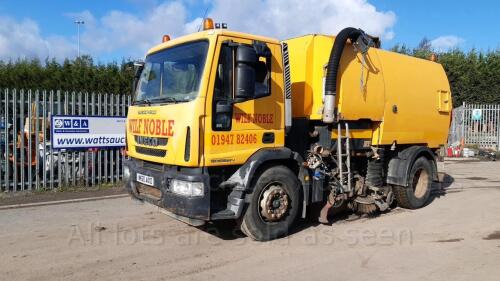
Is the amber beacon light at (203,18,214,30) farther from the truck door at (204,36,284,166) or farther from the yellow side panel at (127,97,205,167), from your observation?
the yellow side panel at (127,97,205,167)

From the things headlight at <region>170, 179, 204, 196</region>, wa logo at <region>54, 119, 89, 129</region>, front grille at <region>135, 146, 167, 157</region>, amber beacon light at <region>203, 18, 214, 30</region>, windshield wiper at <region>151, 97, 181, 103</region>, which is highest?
amber beacon light at <region>203, 18, 214, 30</region>

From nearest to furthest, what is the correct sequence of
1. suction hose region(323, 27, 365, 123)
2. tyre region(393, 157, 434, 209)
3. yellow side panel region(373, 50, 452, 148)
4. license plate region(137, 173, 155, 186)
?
1. license plate region(137, 173, 155, 186)
2. suction hose region(323, 27, 365, 123)
3. yellow side panel region(373, 50, 452, 148)
4. tyre region(393, 157, 434, 209)

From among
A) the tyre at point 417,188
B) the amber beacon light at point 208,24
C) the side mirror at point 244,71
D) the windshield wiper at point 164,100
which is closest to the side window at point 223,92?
the side mirror at point 244,71

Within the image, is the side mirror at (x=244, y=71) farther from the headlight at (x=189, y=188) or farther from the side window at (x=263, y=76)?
the headlight at (x=189, y=188)

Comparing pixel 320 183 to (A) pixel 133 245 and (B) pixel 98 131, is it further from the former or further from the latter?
(B) pixel 98 131

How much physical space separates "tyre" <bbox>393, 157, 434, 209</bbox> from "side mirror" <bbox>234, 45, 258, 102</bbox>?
13.7 ft

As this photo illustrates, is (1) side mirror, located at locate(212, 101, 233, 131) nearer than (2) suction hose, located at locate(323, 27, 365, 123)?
Yes

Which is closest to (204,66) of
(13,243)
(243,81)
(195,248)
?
(243,81)

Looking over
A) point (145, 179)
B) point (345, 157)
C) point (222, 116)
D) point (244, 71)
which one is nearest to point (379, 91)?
point (345, 157)

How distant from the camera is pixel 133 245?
6.14 m

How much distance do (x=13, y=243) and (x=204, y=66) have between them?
3.47 metres

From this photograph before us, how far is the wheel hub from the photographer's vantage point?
6.20 meters

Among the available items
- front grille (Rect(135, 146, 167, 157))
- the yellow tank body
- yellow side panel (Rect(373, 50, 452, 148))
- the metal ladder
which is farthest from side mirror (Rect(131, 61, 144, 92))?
yellow side panel (Rect(373, 50, 452, 148))

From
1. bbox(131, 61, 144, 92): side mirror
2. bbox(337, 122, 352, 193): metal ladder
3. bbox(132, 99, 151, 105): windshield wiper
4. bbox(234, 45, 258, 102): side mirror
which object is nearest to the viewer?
bbox(234, 45, 258, 102): side mirror
